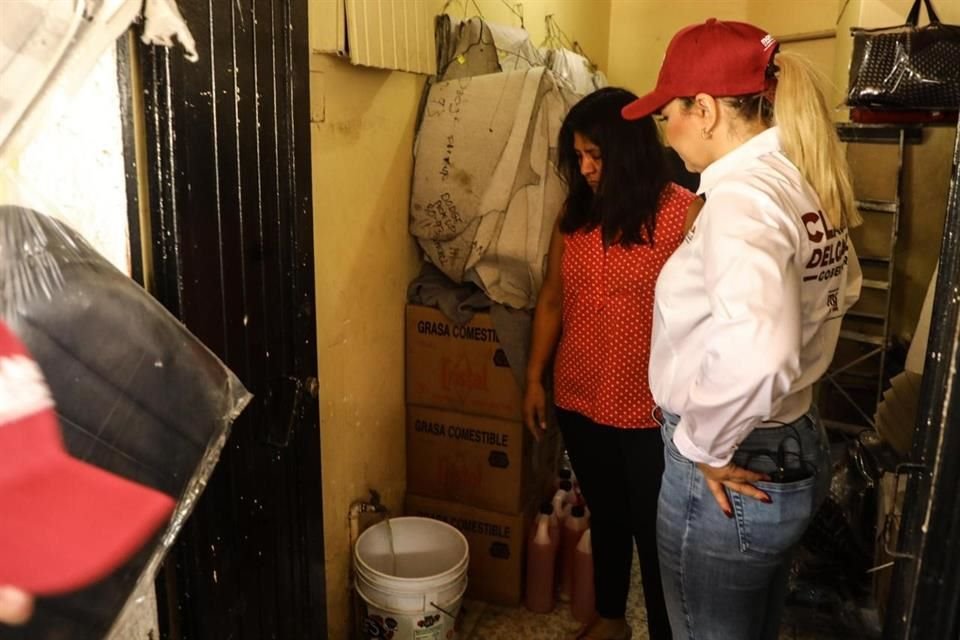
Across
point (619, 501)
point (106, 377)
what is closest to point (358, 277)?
point (619, 501)

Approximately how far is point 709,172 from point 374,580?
1242 millimetres

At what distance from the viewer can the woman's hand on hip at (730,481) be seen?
1.19 m

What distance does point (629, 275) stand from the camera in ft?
6.01

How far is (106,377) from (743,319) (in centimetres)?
75

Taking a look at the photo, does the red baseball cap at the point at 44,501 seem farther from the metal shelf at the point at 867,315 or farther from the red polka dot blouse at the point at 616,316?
the metal shelf at the point at 867,315

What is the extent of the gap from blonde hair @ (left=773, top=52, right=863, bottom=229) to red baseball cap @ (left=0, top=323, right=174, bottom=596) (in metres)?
1.00

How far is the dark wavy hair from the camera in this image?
1817mm

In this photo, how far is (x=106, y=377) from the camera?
720 mm

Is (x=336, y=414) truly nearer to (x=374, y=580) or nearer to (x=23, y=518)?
(x=374, y=580)

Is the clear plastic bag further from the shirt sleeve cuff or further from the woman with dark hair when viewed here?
the woman with dark hair

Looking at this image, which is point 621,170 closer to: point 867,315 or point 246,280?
point 246,280

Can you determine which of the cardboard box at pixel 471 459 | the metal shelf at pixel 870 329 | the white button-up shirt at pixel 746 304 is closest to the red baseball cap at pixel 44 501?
the white button-up shirt at pixel 746 304

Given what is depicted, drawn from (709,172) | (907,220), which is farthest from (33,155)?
(907,220)

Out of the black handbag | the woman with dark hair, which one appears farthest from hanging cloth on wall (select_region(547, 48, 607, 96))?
the woman with dark hair
